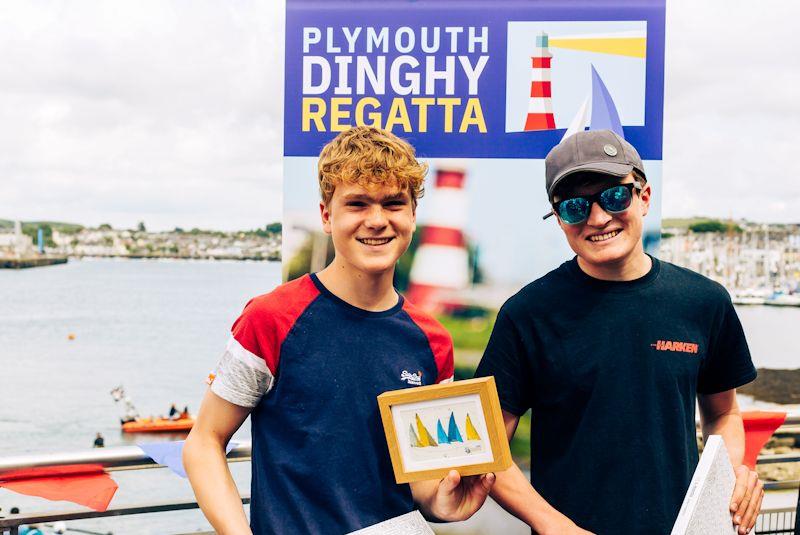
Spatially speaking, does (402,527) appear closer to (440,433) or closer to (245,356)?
(440,433)

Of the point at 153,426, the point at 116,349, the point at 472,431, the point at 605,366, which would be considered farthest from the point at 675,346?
the point at 116,349

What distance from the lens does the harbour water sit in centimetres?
3888

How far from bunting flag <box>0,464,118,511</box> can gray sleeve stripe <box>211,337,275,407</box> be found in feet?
3.09

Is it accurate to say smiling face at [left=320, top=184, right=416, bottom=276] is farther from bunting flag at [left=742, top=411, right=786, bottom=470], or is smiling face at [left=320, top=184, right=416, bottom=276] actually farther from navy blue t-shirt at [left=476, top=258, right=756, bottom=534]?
bunting flag at [left=742, top=411, right=786, bottom=470]

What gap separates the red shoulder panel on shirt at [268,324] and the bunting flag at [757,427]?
5.42ft

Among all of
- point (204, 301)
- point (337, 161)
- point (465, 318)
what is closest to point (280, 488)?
point (337, 161)

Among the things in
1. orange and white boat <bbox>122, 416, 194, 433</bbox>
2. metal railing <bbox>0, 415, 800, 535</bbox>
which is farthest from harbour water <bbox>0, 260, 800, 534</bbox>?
metal railing <bbox>0, 415, 800, 535</bbox>

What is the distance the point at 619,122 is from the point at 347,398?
4.56ft

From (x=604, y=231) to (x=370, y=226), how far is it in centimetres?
50

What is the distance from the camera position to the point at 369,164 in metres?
1.63

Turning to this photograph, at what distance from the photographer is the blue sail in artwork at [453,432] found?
60.9 inches

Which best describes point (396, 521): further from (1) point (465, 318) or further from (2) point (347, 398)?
(1) point (465, 318)

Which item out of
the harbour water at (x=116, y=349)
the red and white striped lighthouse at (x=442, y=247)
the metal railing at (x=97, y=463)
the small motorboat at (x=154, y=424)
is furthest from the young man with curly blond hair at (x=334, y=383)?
the small motorboat at (x=154, y=424)

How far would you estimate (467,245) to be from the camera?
2686mm
